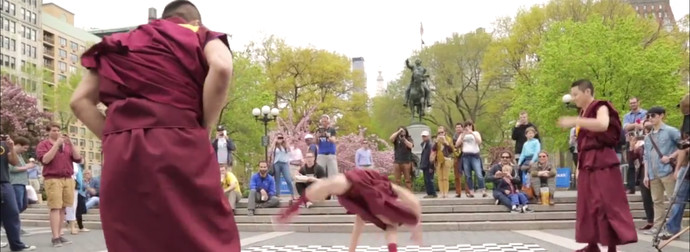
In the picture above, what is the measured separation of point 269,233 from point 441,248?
4787mm

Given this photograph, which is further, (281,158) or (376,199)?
(281,158)

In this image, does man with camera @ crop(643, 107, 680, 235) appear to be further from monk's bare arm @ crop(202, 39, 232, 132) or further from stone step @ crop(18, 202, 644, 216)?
stone step @ crop(18, 202, 644, 216)

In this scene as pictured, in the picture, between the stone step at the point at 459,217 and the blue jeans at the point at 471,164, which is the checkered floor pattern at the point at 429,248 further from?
the blue jeans at the point at 471,164

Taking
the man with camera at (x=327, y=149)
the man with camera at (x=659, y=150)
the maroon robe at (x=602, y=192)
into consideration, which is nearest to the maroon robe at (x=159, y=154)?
the man with camera at (x=659, y=150)

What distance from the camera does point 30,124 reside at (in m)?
11.7

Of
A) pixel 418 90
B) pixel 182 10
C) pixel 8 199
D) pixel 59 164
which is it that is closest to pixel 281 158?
pixel 59 164

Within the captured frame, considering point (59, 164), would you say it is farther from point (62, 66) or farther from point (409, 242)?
point (62, 66)

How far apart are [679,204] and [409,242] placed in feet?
24.3

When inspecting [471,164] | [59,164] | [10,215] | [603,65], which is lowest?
[10,215]

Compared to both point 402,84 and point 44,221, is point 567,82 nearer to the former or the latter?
point 402,84

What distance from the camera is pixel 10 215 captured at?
828 centimetres

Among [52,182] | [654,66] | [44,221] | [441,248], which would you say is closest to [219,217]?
[441,248]

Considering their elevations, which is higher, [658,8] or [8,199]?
[658,8]

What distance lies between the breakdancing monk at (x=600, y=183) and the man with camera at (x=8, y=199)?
7280 millimetres
